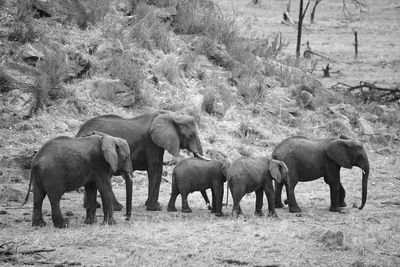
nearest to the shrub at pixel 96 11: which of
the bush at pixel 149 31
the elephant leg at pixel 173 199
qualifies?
the bush at pixel 149 31

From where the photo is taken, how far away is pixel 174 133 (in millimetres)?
13984

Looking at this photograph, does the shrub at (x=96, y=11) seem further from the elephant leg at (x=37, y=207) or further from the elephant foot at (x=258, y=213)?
the elephant leg at (x=37, y=207)

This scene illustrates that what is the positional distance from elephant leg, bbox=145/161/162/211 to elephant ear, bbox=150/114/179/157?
1.40ft

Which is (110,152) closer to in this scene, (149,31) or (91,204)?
(91,204)

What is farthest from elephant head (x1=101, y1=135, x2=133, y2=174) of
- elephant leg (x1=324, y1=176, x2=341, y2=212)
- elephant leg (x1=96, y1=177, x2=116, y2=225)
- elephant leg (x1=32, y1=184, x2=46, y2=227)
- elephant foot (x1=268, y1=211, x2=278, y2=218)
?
elephant leg (x1=324, y1=176, x2=341, y2=212)

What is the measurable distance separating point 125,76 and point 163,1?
597 centimetres

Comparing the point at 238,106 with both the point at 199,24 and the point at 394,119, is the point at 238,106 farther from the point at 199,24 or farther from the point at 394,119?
the point at 394,119

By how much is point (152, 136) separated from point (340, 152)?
3.63 m

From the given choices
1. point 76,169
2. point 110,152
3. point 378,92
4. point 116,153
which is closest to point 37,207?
point 76,169

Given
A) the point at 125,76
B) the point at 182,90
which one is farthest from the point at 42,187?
the point at 182,90

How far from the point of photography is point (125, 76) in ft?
63.6

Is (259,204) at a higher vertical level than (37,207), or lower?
lower

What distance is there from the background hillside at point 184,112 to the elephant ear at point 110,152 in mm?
952

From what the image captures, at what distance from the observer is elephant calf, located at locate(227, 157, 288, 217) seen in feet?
43.2
